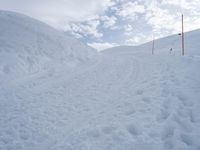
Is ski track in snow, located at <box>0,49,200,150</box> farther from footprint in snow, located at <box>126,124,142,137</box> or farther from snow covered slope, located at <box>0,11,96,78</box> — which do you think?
snow covered slope, located at <box>0,11,96,78</box>

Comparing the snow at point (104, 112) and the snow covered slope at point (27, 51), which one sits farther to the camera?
the snow covered slope at point (27, 51)

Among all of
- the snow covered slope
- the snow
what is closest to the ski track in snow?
the snow

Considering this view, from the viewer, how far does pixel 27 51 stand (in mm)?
15195

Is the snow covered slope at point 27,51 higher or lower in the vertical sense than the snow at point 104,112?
higher

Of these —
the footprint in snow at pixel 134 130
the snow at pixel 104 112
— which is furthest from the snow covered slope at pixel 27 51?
the footprint in snow at pixel 134 130

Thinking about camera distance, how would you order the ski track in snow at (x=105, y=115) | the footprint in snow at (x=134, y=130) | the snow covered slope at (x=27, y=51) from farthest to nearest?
the snow covered slope at (x=27, y=51) < the footprint in snow at (x=134, y=130) < the ski track in snow at (x=105, y=115)

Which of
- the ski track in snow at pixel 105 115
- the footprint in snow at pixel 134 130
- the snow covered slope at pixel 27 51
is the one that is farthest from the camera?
the snow covered slope at pixel 27 51

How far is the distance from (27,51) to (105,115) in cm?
1121

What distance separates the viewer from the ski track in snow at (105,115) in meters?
4.92

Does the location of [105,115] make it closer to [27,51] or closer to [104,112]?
[104,112]

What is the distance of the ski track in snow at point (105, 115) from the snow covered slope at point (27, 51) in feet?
10.4

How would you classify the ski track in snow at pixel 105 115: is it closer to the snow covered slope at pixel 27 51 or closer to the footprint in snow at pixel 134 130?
the footprint in snow at pixel 134 130

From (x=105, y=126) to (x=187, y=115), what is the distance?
2464mm

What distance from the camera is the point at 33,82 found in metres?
10.2
